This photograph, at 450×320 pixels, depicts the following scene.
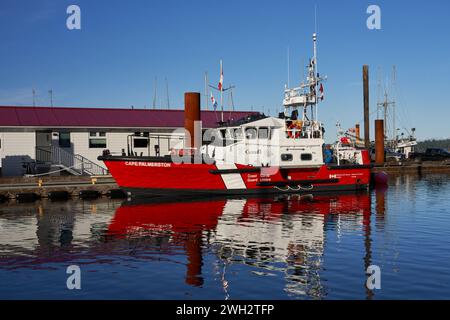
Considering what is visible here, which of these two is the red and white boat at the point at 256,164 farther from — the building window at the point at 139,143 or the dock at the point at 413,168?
the dock at the point at 413,168

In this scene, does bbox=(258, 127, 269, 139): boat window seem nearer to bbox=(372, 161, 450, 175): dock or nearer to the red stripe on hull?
the red stripe on hull

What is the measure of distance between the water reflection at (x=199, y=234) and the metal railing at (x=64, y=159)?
8865mm

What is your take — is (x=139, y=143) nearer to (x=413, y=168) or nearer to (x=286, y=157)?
→ (x=286, y=157)

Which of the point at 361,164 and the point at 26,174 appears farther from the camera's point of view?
the point at 26,174

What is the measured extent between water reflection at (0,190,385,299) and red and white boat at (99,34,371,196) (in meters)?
1.27

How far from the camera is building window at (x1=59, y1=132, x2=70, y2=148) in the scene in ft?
112

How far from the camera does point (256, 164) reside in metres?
26.2

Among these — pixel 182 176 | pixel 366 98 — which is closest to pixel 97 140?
pixel 182 176

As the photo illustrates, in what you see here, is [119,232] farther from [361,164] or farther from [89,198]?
[361,164]

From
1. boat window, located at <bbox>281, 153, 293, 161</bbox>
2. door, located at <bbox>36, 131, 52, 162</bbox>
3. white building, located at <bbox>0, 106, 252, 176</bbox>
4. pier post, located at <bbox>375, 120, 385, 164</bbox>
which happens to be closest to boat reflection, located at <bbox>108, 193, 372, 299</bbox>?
A: boat window, located at <bbox>281, 153, 293, 161</bbox>

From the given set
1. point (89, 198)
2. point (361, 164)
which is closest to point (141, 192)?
point (89, 198)

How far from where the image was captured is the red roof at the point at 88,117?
111 feet

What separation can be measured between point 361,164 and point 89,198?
53.0ft
